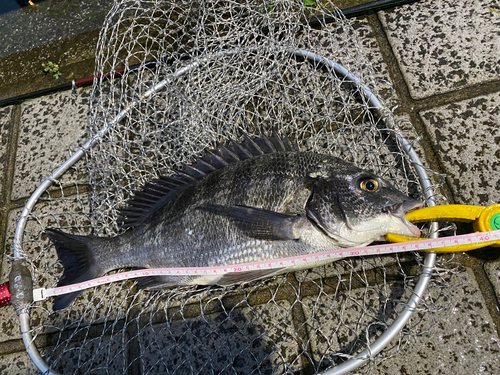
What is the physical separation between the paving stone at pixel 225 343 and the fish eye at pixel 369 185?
3.13 ft

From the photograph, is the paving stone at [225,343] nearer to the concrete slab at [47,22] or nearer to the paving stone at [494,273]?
the paving stone at [494,273]

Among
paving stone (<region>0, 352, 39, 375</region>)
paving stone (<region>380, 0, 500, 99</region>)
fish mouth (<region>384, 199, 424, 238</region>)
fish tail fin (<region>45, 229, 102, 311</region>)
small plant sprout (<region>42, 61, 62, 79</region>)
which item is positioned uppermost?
paving stone (<region>380, 0, 500, 99</region>)

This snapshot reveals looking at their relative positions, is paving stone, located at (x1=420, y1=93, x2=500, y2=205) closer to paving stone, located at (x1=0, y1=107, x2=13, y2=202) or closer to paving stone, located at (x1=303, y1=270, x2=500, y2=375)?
paving stone, located at (x1=303, y1=270, x2=500, y2=375)

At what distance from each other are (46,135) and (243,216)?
2.35m

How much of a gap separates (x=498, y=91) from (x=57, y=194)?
3.63m

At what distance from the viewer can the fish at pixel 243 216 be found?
1.90 m

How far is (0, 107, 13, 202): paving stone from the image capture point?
313 cm

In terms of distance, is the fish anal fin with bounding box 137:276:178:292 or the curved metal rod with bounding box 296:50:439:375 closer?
the curved metal rod with bounding box 296:50:439:375

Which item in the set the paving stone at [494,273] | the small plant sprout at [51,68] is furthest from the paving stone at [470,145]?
the small plant sprout at [51,68]

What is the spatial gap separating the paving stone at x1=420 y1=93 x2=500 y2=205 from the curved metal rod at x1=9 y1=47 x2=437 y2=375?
418 millimetres

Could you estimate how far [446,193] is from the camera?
2.31 m

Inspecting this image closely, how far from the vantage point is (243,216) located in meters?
1.97

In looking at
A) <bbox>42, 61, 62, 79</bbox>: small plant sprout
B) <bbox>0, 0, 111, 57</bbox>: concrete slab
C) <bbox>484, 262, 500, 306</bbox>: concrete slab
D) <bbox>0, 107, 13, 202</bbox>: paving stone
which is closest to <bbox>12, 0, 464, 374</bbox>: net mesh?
<bbox>484, 262, 500, 306</bbox>: concrete slab

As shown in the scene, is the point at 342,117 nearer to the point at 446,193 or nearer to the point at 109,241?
the point at 446,193
